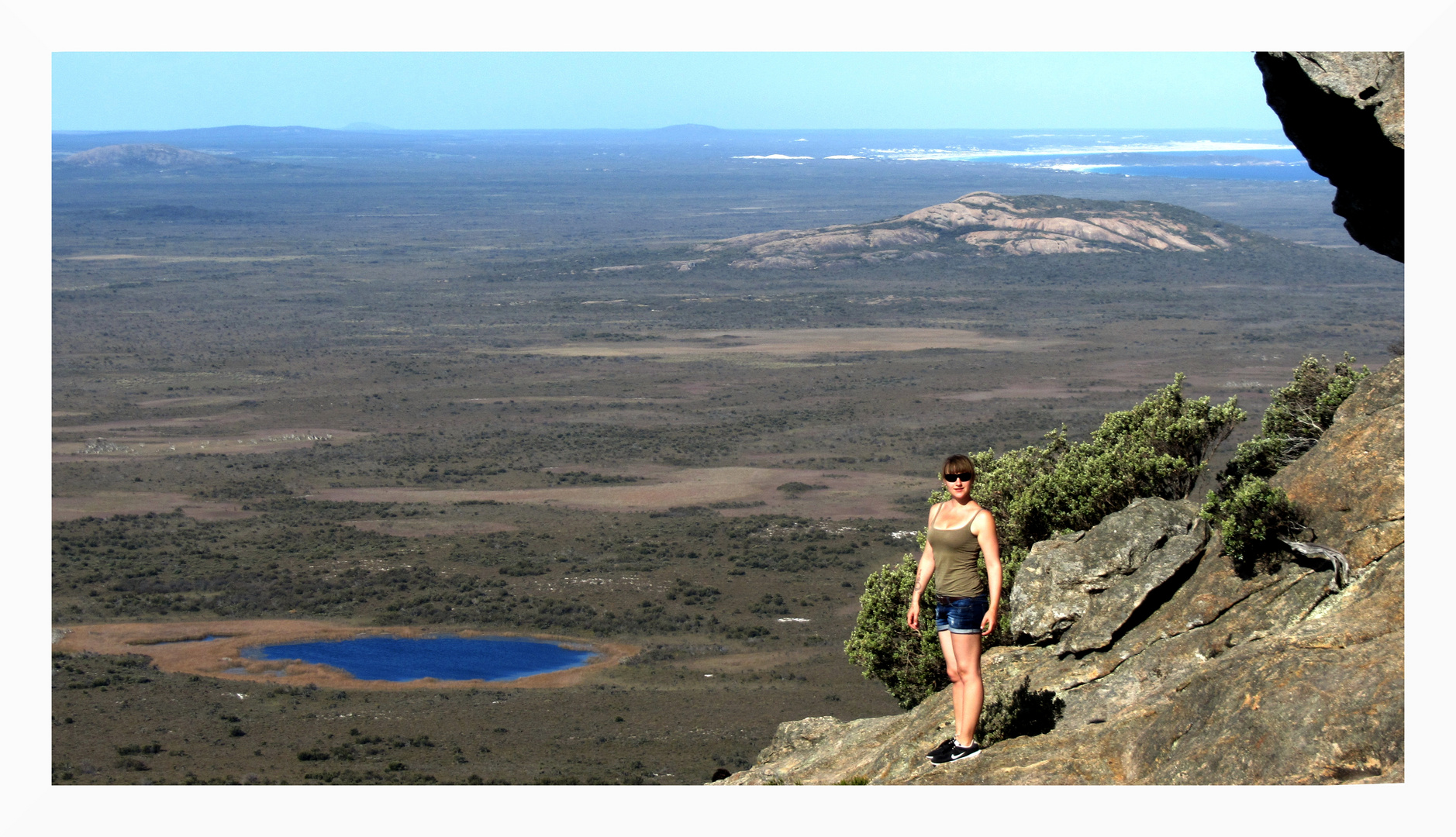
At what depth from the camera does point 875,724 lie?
12680mm

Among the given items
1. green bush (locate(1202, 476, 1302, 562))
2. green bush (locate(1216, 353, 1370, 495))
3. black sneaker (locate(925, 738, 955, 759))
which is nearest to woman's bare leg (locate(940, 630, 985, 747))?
black sneaker (locate(925, 738, 955, 759))

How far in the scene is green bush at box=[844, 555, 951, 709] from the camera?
1488cm

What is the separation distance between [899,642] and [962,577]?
8676 mm

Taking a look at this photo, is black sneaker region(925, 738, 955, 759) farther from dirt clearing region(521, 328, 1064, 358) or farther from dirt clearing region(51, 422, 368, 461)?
dirt clearing region(521, 328, 1064, 358)

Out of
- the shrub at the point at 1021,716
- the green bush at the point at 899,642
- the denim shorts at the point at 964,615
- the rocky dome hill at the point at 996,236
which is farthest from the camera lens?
the rocky dome hill at the point at 996,236

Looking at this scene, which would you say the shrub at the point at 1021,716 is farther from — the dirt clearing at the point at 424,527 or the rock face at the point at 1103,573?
the dirt clearing at the point at 424,527

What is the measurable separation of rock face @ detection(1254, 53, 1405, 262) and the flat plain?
13281 mm

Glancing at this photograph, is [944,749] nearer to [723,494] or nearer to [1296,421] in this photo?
[1296,421]

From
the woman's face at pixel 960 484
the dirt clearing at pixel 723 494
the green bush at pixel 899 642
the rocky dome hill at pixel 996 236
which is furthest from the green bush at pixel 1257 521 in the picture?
the rocky dome hill at pixel 996 236

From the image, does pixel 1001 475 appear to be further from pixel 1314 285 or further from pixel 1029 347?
pixel 1314 285

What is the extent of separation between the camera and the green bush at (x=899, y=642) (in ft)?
48.8

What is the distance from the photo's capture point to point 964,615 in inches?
296

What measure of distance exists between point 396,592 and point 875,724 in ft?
75.4

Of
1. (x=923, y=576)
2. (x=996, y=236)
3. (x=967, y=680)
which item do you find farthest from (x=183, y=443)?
(x=996, y=236)
